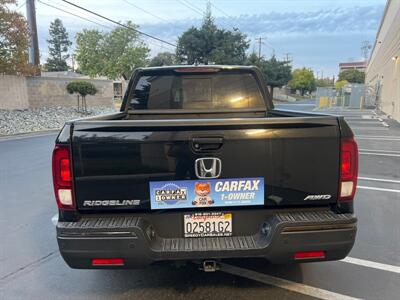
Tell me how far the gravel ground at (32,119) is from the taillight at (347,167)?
17206mm

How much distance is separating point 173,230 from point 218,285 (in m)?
0.94

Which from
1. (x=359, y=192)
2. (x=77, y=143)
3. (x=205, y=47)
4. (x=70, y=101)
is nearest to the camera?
(x=77, y=143)

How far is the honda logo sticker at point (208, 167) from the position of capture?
2.66 metres

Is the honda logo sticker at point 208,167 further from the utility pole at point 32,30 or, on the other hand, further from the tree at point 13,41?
the utility pole at point 32,30

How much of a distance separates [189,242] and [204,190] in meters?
0.42

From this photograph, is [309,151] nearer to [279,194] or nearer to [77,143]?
[279,194]

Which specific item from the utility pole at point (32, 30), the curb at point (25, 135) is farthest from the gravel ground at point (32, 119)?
the utility pole at point (32, 30)

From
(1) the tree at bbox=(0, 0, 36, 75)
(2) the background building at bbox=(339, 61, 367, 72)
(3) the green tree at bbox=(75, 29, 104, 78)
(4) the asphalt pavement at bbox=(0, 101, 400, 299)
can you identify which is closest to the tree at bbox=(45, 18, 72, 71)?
(3) the green tree at bbox=(75, 29, 104, 78)

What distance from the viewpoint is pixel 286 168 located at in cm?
271

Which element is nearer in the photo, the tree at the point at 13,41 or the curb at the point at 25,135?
the curb at the point at 25,135

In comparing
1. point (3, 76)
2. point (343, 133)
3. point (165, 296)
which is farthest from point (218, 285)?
point (3, 76)

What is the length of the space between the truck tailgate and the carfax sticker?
4 centimetres

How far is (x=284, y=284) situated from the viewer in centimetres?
337

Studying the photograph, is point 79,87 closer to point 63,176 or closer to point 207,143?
point 63,176
